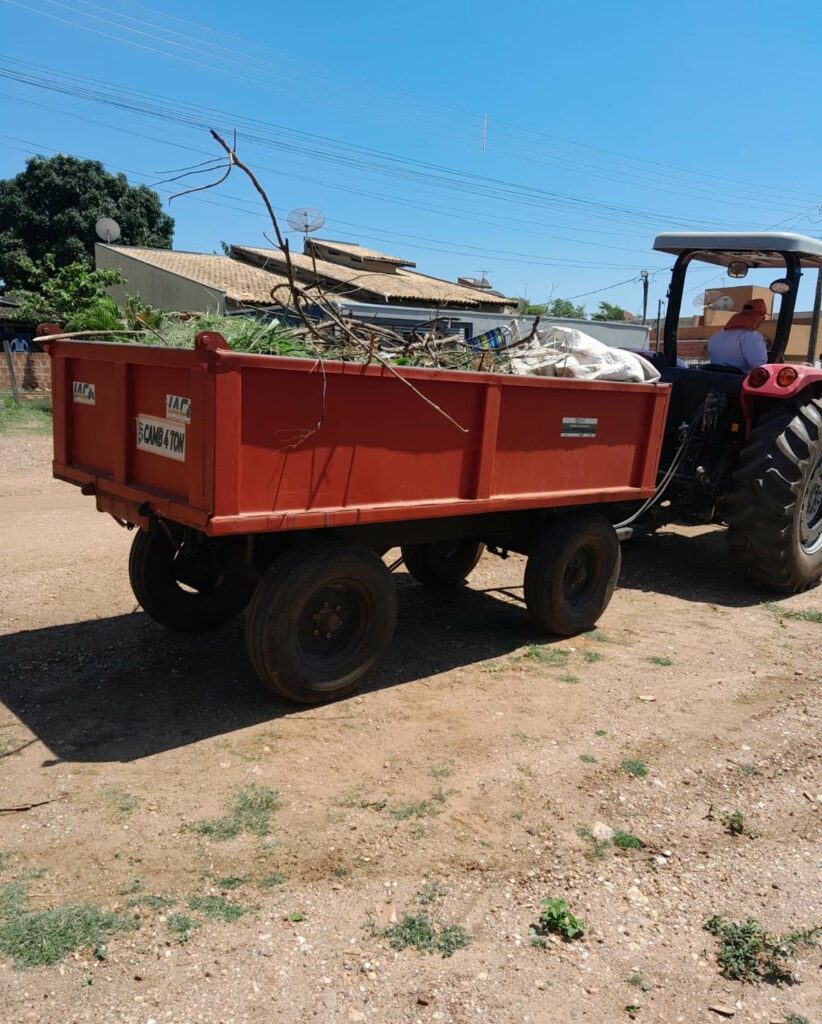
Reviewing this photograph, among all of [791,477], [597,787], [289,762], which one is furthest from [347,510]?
[791,477]

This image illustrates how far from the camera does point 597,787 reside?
12.3 ft

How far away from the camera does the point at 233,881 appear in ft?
9.69

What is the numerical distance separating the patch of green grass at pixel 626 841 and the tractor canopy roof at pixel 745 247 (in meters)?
4.90

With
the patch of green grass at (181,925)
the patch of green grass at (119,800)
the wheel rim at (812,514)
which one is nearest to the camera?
the patch of green grass at (181,925)

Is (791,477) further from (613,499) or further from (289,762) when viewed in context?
(289,762)

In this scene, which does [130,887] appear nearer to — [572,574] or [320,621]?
[320,621]

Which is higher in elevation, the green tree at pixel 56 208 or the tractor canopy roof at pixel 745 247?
the green tree at pixel 56 208

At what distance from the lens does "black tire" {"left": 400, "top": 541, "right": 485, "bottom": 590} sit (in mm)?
6246

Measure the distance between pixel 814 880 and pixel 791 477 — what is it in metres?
3.70

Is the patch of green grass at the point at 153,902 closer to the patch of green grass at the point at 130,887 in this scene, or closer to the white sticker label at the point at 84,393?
the patch of green grass at the point at 130,887

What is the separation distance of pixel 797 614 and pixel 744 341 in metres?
2.20

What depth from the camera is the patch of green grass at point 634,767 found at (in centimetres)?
387

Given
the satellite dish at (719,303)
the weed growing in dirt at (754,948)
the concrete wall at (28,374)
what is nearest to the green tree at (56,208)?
the concrete wall at (28,374)

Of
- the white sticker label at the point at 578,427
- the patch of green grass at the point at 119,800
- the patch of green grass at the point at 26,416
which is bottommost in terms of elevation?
the patch of green grass at the point at 119,800
